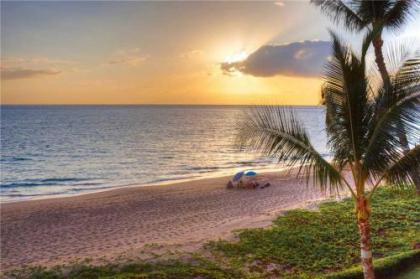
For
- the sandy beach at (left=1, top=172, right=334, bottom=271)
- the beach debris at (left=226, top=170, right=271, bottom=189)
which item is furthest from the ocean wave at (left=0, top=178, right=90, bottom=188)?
the beach debris at (left=226, top=170, right=271, bottom=189)

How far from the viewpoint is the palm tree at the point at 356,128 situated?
6652 millimetres

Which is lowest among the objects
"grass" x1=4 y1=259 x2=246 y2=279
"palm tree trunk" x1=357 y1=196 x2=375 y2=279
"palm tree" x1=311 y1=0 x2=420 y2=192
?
"grass" x1=4 y1=259 x2=246 y2=279

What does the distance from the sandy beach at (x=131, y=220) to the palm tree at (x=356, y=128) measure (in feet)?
22.7

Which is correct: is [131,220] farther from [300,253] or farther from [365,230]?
[365,230]

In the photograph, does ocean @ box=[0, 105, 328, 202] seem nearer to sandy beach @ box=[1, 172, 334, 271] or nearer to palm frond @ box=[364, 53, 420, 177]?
sandy beach @ box=[1, 172, 334, 271]

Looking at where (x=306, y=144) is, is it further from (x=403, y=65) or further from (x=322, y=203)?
(x=322, y=203)

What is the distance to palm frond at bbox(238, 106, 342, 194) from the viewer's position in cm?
734

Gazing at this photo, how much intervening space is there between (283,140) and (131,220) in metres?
12.6

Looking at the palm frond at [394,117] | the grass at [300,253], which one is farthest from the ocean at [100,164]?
the palm frond at [394,117]

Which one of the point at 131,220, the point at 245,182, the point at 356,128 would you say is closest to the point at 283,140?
the point at 356,128

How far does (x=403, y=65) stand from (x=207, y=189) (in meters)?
20.4

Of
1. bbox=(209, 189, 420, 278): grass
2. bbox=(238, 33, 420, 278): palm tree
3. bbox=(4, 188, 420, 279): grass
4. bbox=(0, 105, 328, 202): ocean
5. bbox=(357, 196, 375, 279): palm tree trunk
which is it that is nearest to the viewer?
bbox=(238, 33, 420, 278): palm tree

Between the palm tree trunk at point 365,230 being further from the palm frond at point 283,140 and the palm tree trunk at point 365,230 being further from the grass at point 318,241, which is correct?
the grass at point 318,241

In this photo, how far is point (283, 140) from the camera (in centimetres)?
746
